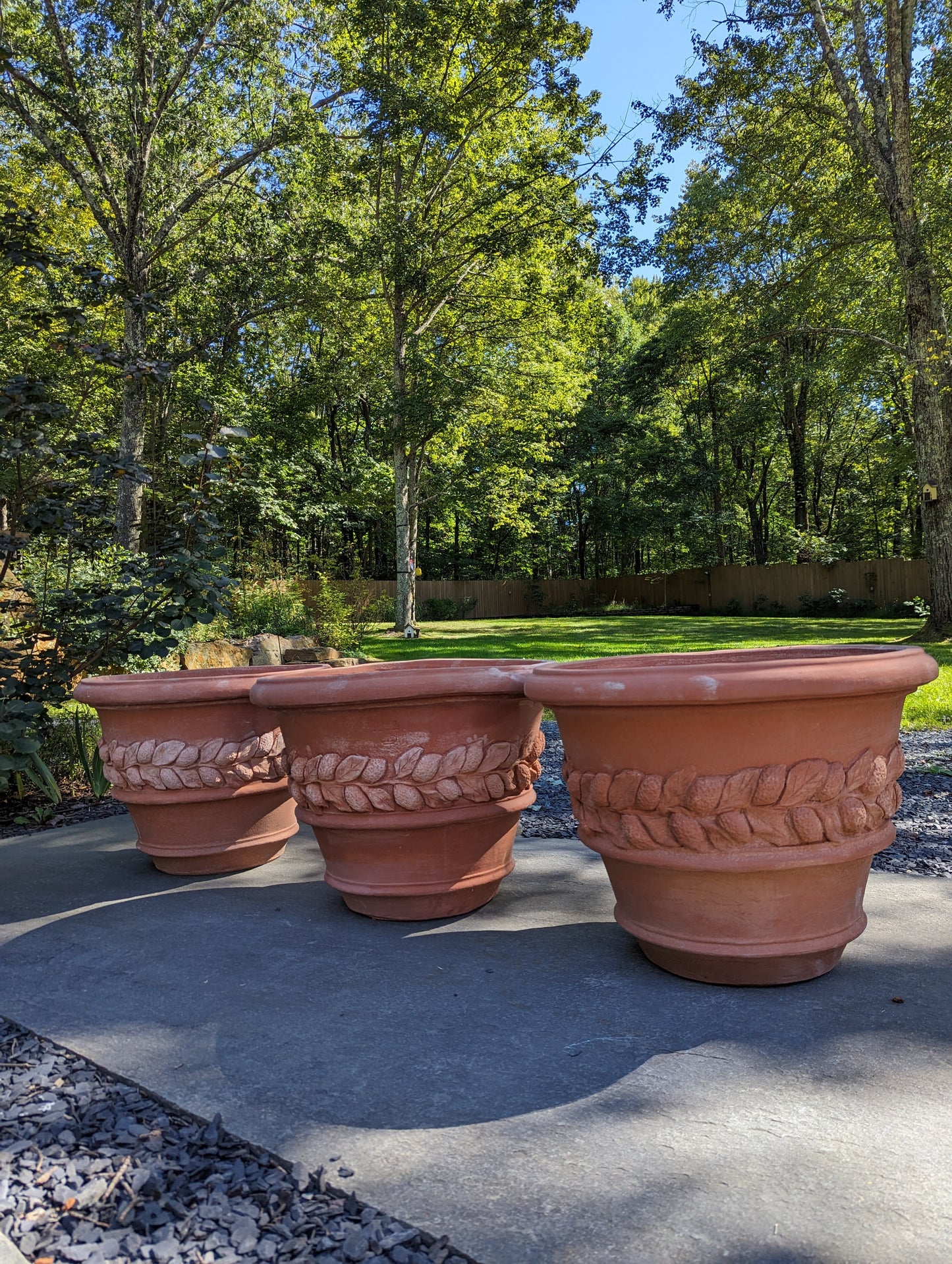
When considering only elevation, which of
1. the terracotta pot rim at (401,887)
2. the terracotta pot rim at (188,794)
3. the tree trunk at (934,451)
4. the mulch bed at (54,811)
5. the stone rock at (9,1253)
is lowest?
the mulch bed at (54,811)

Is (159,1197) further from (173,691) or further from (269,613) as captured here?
(269,613)

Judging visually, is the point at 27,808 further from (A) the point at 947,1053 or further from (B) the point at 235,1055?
(A) the point at 947,1053

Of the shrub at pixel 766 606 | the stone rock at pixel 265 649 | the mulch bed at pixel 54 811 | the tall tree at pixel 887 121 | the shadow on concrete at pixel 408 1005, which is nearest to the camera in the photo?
the shadow on concrete at pixel 408 1005

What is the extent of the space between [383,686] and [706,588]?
27783 millimetres

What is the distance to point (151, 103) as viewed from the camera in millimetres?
11180

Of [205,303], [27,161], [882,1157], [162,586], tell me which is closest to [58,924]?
[162,586]

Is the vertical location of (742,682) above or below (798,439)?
below

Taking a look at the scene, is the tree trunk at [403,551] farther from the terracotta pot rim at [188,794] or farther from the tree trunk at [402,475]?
the terracotta pot rim at [188,794]

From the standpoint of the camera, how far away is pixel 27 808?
4191 millimetres

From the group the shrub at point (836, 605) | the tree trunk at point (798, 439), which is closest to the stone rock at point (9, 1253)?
the shrub at point (836, 605)

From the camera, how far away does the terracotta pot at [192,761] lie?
2.71 meters

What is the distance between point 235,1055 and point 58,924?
3.77 feet

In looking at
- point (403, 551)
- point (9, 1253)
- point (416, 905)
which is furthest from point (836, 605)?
point (9, 1253)

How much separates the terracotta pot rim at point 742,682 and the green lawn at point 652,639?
4.52m
